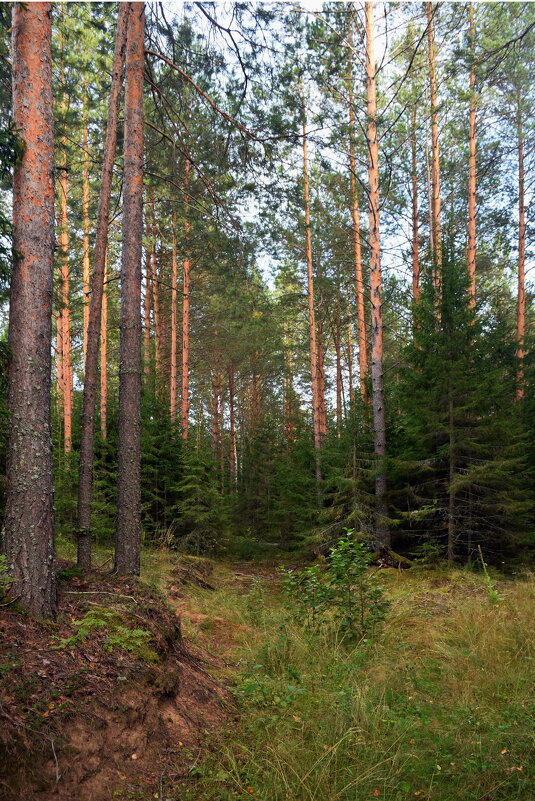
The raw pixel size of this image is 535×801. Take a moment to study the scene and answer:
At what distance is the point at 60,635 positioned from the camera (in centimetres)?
351

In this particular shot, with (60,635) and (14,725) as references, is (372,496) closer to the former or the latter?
(60,635)

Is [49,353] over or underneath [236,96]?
underneath

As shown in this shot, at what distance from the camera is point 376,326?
10789mm

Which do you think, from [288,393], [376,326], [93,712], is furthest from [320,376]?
[93,712]

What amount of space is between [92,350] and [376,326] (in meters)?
6.60

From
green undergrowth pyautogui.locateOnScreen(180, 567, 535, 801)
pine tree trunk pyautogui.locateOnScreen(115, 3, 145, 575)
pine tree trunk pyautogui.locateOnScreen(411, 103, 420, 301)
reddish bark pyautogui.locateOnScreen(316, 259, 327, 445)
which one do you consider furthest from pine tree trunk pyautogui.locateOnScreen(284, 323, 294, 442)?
green undergrowth pyautogui.locateOnScreen(180, 567, 535, 801)

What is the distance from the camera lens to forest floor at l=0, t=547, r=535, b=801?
8.73 ft

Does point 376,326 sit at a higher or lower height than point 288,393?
lower

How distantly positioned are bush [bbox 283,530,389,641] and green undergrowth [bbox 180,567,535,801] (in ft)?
0.52

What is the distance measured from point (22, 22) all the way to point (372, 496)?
9036 millimetres

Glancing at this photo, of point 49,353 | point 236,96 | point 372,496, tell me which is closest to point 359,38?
point 236,96

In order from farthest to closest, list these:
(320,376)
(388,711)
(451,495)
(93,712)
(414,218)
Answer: (320,376), (414,218), (451,495), (388,711), (93,712)

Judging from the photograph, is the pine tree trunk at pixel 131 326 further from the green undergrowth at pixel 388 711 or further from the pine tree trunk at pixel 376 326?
the pine tree trunk at pixel 376 326

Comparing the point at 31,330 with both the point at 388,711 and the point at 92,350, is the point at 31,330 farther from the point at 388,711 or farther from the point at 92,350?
the point at 388,711
